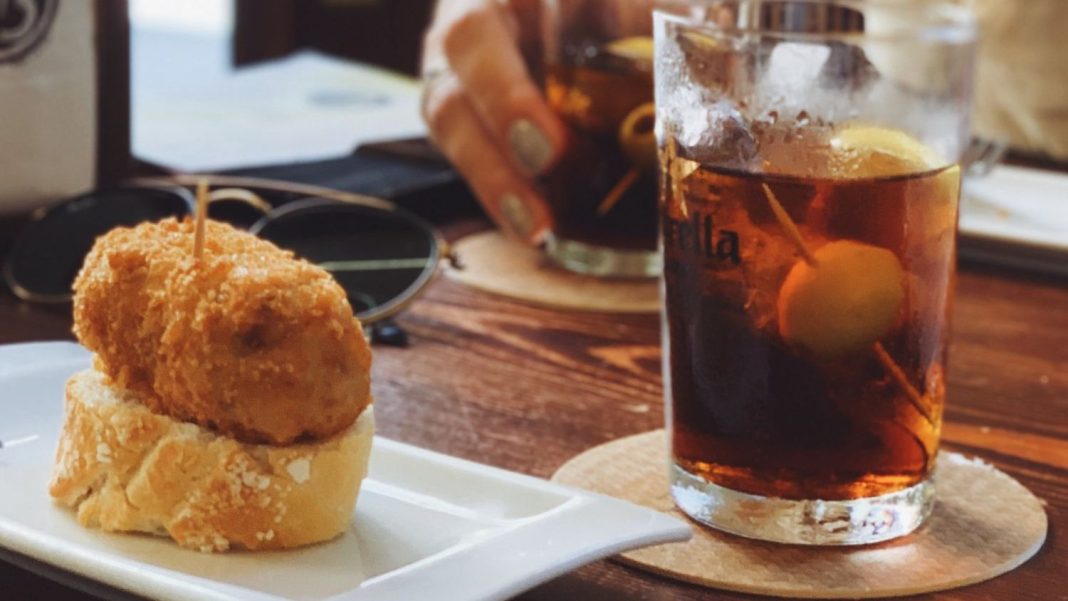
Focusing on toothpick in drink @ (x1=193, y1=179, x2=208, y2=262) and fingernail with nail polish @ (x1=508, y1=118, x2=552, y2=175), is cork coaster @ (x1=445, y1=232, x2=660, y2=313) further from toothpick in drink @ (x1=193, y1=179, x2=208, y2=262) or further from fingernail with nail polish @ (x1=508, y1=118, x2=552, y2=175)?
toothpick in drink @ (x1=193, y1=179, x2=208, y2=262)

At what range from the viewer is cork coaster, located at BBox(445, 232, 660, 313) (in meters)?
1.32

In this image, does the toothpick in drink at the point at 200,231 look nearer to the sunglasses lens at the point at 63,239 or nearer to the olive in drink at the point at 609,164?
the sunglasses lens at the point at 63,239

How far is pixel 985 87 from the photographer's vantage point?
7.60 feet

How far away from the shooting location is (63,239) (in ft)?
4.16

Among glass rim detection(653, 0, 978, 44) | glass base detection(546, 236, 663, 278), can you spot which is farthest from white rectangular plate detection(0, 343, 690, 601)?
glass base detection(546, 236, 663, 278)

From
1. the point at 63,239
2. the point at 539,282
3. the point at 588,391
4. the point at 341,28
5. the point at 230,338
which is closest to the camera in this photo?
the point at 230,338

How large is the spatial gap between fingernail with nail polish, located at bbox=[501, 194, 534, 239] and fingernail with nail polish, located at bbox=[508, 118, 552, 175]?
0.12ft

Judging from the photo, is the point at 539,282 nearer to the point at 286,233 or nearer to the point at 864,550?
the point at 286,233

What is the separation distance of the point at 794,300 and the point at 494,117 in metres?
0.81

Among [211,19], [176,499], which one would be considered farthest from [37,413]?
[211,19]

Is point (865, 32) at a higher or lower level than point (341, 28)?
higher

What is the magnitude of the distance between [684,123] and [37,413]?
0.42m

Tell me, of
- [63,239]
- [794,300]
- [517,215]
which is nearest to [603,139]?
[517,215]

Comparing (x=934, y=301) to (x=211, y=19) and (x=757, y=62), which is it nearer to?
(x=757, y=62)
